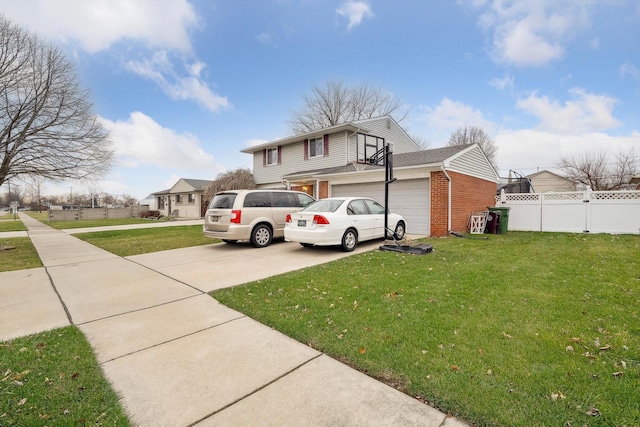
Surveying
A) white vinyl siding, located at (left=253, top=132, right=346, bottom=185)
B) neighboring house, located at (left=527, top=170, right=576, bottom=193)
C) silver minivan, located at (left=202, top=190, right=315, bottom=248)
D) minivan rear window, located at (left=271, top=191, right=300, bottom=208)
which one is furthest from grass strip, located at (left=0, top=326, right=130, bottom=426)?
neighboring house, located at (left=527, top=170, right=576, bottom=193)

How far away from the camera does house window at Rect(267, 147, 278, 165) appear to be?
66.1 feet

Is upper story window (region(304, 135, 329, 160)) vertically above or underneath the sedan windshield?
above

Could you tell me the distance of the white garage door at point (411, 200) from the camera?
36.2 ft

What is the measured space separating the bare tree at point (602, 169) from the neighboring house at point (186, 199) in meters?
34.7

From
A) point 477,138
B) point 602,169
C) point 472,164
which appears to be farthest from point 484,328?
point 477,138

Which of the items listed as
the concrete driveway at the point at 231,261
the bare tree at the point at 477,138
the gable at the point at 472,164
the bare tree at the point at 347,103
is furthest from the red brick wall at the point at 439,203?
the bare tree at the point at 477,138

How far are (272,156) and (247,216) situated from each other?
510 inches

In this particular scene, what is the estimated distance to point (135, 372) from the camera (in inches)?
96.3

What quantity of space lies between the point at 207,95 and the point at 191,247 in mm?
11358

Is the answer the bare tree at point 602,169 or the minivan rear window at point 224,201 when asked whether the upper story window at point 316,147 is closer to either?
the minivan rear window at point 224,201

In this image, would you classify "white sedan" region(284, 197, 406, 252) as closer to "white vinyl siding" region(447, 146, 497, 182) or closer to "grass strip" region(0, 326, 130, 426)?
"white vinyl siding" region(447, 146, 497, 182)

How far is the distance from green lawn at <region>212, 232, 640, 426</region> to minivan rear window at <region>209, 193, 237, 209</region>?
150 inches

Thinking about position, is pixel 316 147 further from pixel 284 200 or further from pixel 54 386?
pixel 54 386

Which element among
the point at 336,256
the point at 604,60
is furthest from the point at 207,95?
the point at 604,60
